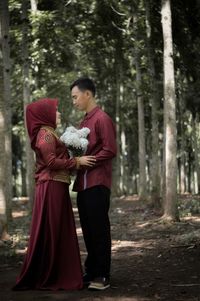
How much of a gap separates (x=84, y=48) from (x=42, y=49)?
4.95 m

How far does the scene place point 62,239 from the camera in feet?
19.7

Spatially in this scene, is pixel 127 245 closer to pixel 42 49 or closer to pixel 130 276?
pixel 130 276

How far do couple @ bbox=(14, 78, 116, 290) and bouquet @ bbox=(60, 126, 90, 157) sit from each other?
0.09 metres

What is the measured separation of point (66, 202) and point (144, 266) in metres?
2.16

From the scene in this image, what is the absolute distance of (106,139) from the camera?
5.82m

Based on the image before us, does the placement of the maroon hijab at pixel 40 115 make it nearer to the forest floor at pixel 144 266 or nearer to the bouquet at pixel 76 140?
the bouquet at pixel 76 140

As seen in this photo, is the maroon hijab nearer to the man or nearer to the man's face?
the man's face

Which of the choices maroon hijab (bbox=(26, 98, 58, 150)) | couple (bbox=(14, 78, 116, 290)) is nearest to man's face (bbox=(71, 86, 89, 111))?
couple (bbox=(14, 78, 116, 290))

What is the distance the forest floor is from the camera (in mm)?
5570

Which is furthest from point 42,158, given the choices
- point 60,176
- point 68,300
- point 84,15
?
point 84,15

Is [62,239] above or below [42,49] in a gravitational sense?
below

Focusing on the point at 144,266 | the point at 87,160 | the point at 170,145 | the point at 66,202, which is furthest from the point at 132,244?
the point at 87,160

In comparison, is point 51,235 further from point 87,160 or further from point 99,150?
point 99,150

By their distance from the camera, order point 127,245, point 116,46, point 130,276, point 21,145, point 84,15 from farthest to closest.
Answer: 1. point 21,145
2. point 116,46
3. point 84,15
4. point 127,245
5. point 130,276
